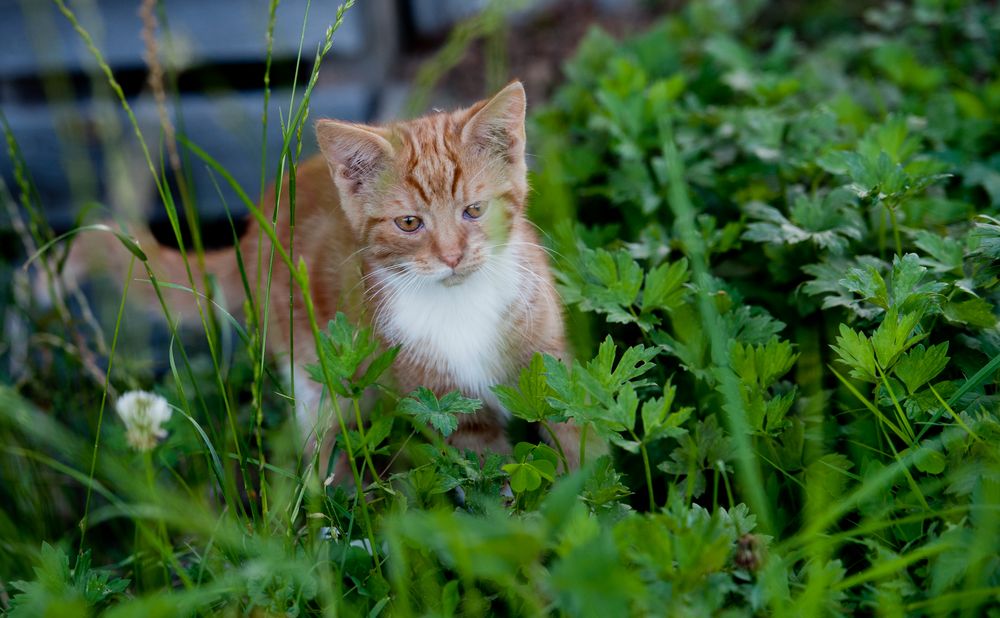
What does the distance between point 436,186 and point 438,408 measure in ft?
1.90

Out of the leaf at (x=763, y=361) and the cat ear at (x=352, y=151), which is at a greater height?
the cat ear at (x=352, y=151)

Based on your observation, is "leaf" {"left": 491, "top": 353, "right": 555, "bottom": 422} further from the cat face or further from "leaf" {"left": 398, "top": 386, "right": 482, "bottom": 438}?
the cat face

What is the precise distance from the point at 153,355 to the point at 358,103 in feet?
4.49

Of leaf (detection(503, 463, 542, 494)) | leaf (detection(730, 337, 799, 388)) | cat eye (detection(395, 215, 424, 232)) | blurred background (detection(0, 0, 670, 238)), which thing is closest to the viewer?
leaf (detection(503, 463, 542, 494))

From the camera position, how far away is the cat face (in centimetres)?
197

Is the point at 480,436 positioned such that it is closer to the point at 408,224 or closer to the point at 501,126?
the point at 408,224

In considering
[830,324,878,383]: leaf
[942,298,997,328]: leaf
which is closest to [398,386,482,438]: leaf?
[830,324,878,383]: leaf

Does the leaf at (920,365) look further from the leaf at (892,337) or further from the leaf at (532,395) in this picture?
the leaf at (532,395)

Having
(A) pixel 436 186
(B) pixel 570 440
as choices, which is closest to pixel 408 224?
(A) pixel 436 186

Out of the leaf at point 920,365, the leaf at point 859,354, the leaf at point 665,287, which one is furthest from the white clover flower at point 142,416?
the leaf at point 920,365

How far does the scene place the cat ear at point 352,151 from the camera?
1.93 metres

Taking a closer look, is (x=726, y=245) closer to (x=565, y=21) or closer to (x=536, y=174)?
(x=536, y=174)

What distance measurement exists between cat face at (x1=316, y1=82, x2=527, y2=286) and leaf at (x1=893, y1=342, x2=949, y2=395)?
2.91ft

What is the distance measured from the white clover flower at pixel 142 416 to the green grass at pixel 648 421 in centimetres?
7
